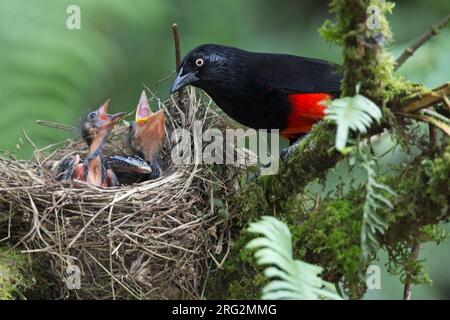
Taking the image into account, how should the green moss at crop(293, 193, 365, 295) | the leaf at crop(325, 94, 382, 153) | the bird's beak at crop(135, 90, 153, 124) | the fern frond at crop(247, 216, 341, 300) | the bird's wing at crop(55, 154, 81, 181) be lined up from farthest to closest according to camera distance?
the bird's beak at crop(135, 90, 153, 124) < the bird's wing at crop(55, 154, 81, 181) < the green moss at crop(293, 193, 365, 295) < the leaf at crop(325, 94, 382, 153) < the fern frond at crop(247, 216, 341, 300)

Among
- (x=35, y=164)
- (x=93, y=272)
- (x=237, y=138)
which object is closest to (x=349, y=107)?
(x=93, y=272)

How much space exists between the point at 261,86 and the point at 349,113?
235 cm

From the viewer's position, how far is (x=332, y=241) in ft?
11.2

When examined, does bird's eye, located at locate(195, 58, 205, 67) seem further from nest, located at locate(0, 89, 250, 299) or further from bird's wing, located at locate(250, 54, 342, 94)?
nest, located at locate(0, 89, 250, 299)

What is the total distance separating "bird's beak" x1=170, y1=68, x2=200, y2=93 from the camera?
5.04 m

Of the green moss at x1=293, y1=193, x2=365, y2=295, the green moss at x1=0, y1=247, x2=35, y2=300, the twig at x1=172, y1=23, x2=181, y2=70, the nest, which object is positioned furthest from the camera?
A: the twig at x1=172, y1=23, x2=181, y2=70

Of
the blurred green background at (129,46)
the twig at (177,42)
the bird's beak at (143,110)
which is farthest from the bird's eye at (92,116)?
the twig at (177,42)

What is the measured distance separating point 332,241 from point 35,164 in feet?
7.22

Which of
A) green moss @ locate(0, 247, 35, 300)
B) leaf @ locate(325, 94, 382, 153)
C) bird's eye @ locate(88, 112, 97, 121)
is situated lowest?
green moss @ locate(0, 247, 35, 300)

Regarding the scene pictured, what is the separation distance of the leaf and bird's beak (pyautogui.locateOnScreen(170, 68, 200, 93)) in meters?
2.18

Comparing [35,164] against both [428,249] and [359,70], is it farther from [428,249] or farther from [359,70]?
[428,249]

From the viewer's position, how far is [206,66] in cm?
520

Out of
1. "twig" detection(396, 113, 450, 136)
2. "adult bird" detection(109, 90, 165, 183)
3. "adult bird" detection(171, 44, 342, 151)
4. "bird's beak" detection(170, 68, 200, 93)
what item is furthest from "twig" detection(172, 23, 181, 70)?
"twig" detection(396, 113, 450, 136)

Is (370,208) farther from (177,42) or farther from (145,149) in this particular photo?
(145,149)
